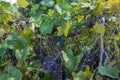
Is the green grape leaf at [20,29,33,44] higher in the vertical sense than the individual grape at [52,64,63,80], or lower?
higher

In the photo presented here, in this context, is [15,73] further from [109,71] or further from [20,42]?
[109,71]

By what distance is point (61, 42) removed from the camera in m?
0.70

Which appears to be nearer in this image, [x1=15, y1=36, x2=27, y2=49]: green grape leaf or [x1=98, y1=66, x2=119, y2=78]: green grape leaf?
[x1=98, y1=66, x2=119, y2=78]: green grape leaf

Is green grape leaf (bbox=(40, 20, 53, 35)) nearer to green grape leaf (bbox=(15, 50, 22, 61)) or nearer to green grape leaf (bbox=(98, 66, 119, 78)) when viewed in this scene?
green grape leaf (bbox=(15, 50, 22, 61))

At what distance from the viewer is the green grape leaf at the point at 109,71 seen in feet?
1.83

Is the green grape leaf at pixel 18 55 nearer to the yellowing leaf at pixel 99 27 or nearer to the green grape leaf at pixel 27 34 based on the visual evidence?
the green grape leaf at pixel 27 34


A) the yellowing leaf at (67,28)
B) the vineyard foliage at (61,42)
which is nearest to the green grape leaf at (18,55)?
the vineyard foliage at (61,42)

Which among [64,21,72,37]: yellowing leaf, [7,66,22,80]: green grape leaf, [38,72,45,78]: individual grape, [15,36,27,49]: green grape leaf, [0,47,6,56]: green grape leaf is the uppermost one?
[64,21,72,37]: yellowing leaf

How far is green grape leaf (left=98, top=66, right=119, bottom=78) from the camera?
557 mm

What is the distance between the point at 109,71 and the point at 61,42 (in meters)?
0.17

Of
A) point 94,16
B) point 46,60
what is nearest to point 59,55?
point 46,60

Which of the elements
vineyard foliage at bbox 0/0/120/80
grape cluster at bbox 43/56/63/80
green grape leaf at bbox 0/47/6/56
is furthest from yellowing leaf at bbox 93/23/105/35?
green grape leaf at bbox 0/47/6/56

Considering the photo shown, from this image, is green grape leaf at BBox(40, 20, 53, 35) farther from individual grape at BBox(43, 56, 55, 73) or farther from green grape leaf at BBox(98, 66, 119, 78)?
green grape leaf at BBox(98, 66, 119, 78)

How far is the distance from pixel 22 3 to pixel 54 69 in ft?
0.69
